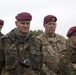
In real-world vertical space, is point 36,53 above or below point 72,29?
below

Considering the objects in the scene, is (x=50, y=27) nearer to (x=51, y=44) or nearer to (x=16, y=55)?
(x=51, y=44)

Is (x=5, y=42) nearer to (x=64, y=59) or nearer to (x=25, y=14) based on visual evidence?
(x=25, y=14)

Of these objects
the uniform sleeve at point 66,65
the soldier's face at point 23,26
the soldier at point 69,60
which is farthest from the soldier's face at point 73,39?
the soldier's face at point 23,26

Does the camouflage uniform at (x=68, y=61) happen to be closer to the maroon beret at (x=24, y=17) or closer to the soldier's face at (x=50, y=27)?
the maroon beret at (x=24, y=17)

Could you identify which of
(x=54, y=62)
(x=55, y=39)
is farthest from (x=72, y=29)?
(x=55, y=39)

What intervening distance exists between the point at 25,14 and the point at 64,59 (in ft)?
5.17

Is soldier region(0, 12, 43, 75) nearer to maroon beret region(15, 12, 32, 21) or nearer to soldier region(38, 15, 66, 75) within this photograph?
maroon beret region(15, 12, 32, 21)

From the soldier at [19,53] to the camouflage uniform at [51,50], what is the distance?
49.3 inches

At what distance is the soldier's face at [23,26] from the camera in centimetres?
838

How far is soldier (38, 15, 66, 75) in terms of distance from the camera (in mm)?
9969

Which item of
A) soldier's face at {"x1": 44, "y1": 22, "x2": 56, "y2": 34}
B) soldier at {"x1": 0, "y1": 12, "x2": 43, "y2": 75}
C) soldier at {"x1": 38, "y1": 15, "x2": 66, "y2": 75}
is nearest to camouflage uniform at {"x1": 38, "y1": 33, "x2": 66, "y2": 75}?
soldier at {"x1": 38, "y1": 15, "x2": 66, "y2": 75}

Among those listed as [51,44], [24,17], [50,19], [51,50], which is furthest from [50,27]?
[24,17]

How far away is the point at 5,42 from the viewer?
27.7 ft

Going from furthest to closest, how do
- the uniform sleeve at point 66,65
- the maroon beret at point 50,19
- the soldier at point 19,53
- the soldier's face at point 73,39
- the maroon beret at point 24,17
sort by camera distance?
the maroon beret at point 50,19 → the maroon beret at point 24,17 → the soldier at point 19,53 → the soldier's face at point 73,39 → the uniform sleeve at point 66,65
